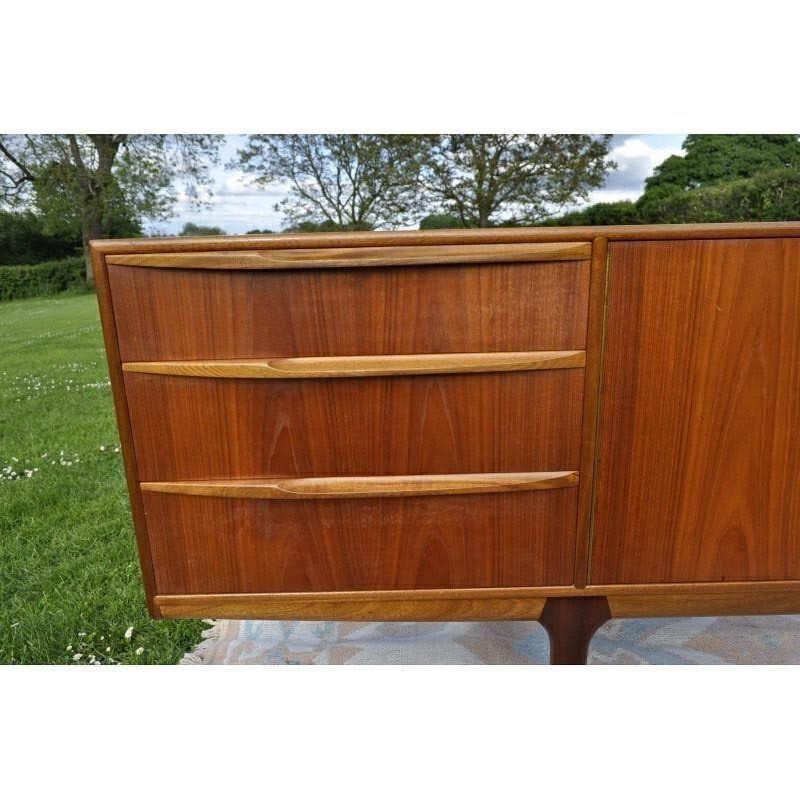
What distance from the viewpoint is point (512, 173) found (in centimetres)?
478

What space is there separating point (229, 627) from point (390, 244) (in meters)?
1.28

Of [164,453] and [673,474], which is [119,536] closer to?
[164,453]

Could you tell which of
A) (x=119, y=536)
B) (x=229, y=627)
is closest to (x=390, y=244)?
(x=229, y=627)

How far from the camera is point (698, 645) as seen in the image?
1619 mm

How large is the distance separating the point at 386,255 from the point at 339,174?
3894 millimetres

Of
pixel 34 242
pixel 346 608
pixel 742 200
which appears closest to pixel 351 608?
pixel 346 608

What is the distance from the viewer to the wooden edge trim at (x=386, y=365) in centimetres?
115

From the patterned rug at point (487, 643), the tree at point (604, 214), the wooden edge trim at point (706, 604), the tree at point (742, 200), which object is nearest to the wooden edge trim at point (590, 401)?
the wooden edge trim at point (706, 604)

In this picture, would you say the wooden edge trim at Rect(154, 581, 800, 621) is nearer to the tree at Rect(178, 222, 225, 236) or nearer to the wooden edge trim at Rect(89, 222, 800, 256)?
the wooden edge trim at Rect(89, 222, 800, 256)

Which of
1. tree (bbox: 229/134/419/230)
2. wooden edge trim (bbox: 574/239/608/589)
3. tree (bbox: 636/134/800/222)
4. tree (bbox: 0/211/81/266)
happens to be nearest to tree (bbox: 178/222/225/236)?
tree (bbox: 229/134/419/230)

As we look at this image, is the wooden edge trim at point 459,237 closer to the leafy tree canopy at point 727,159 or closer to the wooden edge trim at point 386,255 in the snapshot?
the wooden edge trim at point 386,255

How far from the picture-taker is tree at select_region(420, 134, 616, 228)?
15.4 feet

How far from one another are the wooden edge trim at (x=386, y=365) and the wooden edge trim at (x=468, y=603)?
1.65 ft

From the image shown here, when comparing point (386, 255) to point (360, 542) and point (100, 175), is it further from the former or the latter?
point (100, 175)
